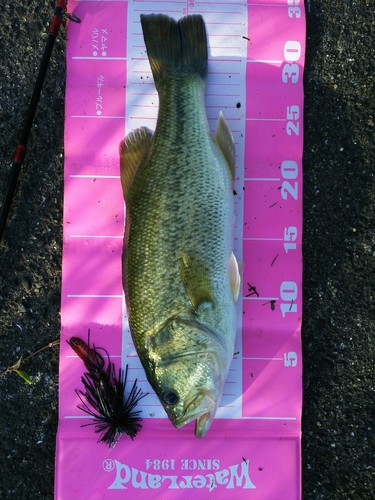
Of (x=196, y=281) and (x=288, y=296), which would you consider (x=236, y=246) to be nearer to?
(x=288, y=296)

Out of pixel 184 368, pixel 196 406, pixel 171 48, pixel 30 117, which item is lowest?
pixel 196 406

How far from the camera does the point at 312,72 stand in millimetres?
2328

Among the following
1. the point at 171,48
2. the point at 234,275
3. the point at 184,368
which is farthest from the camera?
the point at 171,48

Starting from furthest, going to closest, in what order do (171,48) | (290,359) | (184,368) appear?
1. (290,359)
2. (171,48)
3. (184,368)

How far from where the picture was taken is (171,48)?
2137 millimetres

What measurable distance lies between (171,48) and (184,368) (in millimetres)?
1350

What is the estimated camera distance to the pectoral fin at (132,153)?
204cm

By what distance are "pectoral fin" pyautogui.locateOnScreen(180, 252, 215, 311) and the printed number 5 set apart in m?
0.57

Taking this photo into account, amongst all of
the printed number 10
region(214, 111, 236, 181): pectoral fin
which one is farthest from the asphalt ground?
region(214, 111, 236, 181): pectoral fin

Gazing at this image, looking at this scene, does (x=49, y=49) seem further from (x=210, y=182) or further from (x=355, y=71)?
(x=355, y=71)

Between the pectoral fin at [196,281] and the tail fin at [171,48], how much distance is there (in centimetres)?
81

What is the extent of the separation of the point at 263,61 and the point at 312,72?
0.24 metres

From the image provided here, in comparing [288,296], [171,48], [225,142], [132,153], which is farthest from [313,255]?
[171,48]

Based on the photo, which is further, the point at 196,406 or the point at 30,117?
the point at 30,117
